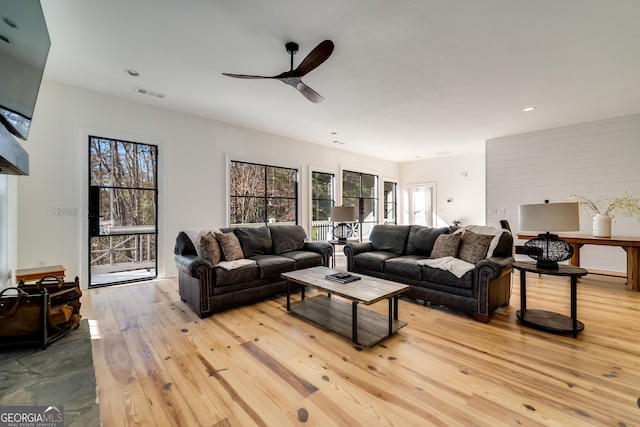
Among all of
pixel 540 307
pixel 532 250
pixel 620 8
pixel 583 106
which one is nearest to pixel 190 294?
pixel 532 250

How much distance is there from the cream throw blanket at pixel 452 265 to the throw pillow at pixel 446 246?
0.39ft

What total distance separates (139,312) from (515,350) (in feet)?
12.3

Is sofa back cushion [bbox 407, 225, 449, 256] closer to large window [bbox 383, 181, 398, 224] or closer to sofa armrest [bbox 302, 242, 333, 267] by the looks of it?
sofa armrest [bbox 302, 242, 333, 267]

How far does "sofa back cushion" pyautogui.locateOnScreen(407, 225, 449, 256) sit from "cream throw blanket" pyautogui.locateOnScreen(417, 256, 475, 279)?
18.9 inches

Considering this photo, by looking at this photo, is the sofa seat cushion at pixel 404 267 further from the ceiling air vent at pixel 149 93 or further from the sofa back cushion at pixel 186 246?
the ceiling air vent at pixel 149 93

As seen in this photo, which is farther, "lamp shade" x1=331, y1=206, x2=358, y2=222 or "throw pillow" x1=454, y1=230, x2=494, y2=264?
"lamp shade" x1=331, y1=206, x2=358, y2=222

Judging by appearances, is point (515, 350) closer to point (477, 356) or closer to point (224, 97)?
point (477, 356)

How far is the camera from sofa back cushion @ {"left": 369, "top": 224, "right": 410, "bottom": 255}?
4078mm

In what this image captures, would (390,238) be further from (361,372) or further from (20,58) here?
(20,58)

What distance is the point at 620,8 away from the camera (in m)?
2.24

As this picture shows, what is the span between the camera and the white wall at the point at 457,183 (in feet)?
24.8

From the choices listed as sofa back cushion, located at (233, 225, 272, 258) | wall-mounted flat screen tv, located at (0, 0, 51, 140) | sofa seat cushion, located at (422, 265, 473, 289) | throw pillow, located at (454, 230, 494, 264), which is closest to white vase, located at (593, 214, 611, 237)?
throw pillow, located at (454, 230, 494, 264)

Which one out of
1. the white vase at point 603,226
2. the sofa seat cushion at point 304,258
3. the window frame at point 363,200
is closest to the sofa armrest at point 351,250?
the sofa seat cushion at point 304,258

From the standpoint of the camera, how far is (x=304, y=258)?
3.79m
